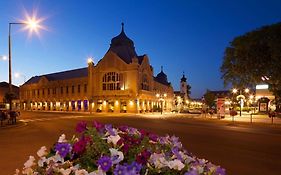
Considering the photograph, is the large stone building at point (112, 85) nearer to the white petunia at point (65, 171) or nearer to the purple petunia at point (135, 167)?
the white petunia at point (65, 171)

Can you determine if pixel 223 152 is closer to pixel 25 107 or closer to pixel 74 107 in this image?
pixel 74 107

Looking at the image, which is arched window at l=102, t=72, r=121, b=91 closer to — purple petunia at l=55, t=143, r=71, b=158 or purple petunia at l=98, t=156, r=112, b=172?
purple petunia at l=55, t=143, r=71, b=158

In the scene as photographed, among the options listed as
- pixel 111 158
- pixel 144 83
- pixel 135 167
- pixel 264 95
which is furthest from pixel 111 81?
pixel 135 167

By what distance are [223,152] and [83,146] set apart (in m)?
10.5

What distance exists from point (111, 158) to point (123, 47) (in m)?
69.8

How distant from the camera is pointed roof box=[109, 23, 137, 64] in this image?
69375mm

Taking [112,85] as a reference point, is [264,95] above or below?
below

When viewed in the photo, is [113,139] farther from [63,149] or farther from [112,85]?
[112,85]

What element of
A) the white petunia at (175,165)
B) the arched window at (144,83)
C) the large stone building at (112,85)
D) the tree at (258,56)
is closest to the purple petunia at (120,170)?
the white petunia at (175,165)

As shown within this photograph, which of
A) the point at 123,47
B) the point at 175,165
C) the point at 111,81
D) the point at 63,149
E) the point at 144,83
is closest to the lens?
the point at 175,165

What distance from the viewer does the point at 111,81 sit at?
67.6 metres

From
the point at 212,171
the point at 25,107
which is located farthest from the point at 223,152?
the point at 25,107

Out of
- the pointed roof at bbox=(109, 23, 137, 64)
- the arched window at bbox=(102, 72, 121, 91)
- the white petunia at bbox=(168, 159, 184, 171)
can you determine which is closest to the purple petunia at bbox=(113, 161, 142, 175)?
the white petunia at bbox=(168, 159, 184, 171)

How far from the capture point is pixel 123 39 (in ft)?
240
